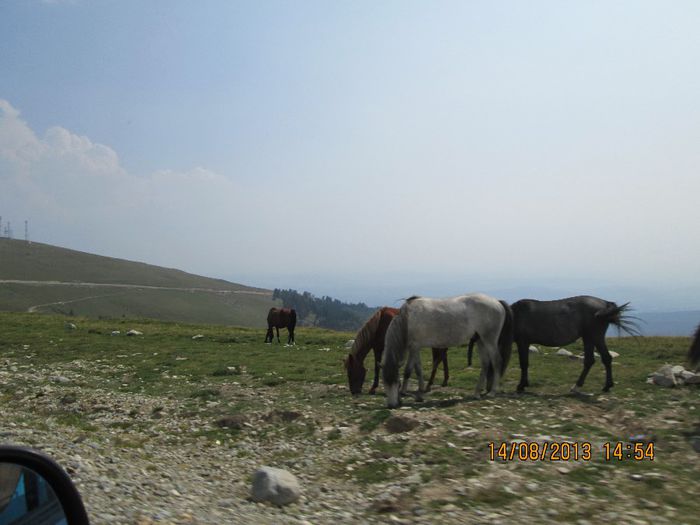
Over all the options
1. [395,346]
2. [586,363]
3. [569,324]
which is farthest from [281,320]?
[586,363]

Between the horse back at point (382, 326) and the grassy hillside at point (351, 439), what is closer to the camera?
the grassy hillside at point (351, 439)

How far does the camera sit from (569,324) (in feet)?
42.4

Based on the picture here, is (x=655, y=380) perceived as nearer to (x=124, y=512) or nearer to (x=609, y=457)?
(x=609, y=457)

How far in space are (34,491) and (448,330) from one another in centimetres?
983

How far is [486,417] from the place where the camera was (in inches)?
380

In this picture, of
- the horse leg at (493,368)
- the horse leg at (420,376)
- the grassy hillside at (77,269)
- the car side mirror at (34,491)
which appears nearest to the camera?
the car side mirror at (34,491)

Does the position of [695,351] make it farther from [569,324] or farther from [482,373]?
[482,373]

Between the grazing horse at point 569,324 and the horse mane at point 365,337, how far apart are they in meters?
3.73

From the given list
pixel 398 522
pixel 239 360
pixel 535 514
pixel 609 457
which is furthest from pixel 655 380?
pixel 239 360

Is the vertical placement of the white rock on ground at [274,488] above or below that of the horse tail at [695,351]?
below

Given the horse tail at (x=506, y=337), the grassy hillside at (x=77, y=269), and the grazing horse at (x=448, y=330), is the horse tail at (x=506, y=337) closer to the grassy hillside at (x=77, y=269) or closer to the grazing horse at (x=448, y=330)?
the grazing horse at (x=448, y=330)

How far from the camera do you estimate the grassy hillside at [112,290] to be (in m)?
115

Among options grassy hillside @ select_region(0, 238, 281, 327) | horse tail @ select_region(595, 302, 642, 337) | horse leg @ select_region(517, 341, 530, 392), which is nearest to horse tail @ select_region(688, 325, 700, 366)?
horse tail @ select_region(595, 302, 642, 337)

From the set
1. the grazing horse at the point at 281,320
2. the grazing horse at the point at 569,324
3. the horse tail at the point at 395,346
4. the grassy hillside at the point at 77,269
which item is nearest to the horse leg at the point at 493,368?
the grazing horse at the point at 569,324
